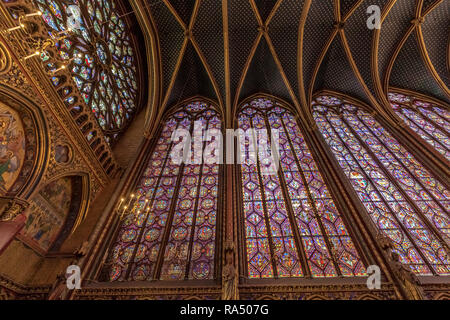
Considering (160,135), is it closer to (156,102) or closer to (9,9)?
(156,102)

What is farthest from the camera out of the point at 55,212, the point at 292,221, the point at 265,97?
the point at 265,97

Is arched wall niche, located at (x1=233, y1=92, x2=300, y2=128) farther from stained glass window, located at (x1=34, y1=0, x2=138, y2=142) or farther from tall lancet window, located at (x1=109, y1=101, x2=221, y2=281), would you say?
stained glass window, located at (x1=34, y1=0, x2=138, y2=142)

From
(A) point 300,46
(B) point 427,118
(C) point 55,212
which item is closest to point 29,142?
(C) point 55,212

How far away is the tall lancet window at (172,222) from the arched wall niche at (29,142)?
2523 mm

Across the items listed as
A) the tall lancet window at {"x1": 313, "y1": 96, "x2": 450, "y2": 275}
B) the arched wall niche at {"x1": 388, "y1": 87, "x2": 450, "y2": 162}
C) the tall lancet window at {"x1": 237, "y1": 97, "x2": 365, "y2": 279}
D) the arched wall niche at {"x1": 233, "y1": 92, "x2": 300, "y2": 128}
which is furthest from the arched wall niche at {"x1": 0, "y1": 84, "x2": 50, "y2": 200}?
the arched wall niche at {"x1": 388, "y1": 87, "x2": 450, "y2": 162}

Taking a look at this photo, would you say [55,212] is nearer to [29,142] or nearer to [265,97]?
[29,142]

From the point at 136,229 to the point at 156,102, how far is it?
6.66 meters

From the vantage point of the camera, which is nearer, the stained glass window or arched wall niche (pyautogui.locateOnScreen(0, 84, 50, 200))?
arched wall niche (pyautogui.locateOnScreen(0, 84, 50, 200))

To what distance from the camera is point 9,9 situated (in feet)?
15.2

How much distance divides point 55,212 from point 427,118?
14683mm

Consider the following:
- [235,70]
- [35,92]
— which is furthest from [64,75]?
[235,70]

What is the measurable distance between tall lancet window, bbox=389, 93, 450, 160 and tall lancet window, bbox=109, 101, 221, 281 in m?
8.55

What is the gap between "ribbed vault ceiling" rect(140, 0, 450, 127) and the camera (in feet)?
33.5

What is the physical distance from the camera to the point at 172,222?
6.46 m
